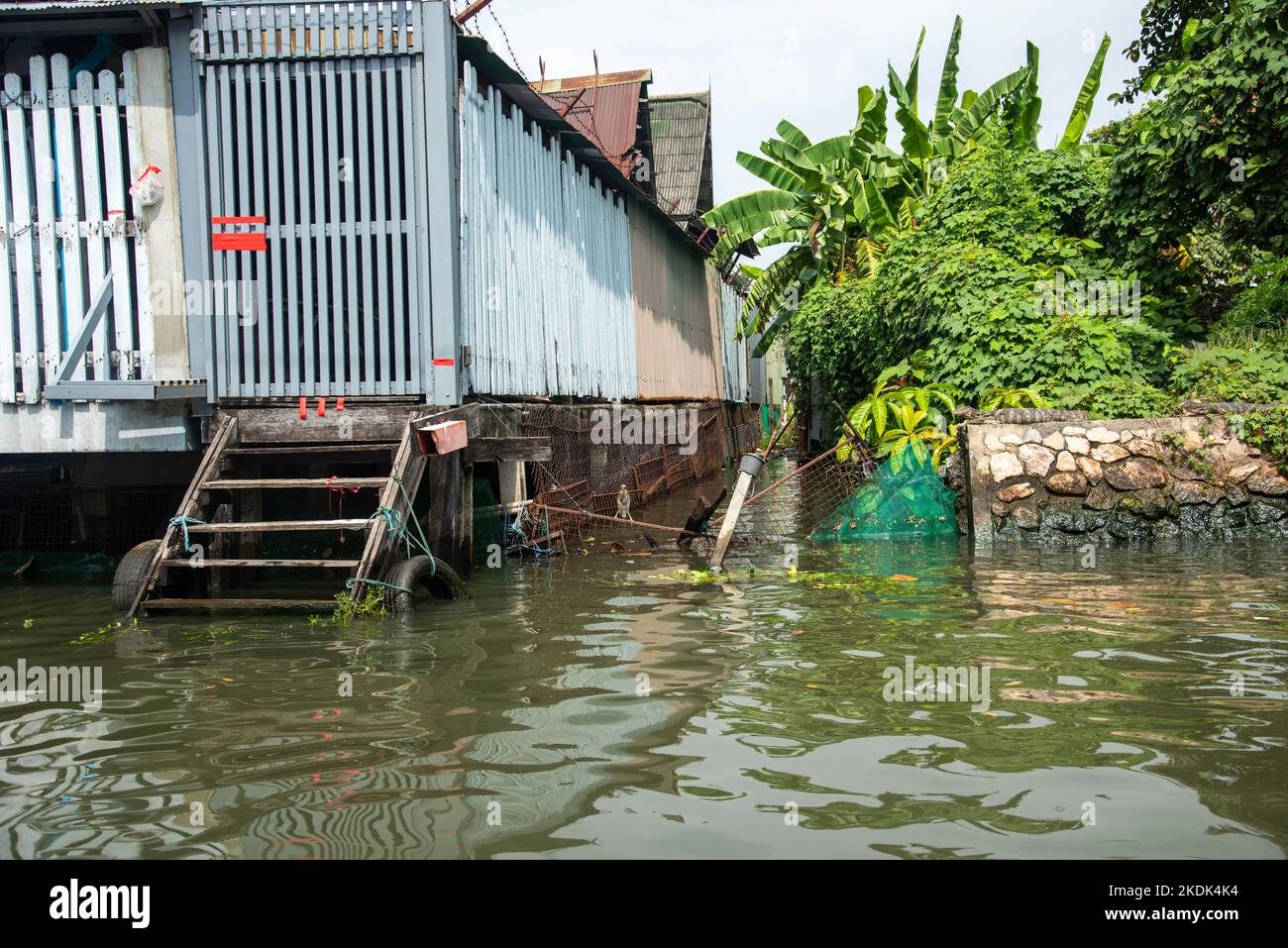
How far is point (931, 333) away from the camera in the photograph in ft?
48.4

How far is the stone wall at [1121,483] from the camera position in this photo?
11.6 metres

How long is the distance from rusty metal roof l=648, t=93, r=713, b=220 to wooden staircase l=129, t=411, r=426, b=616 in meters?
17.3

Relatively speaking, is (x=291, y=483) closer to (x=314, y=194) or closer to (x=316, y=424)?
(x=316, y=424)

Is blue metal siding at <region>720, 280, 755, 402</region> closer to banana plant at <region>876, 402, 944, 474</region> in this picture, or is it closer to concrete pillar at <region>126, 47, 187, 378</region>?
banana plant at <region>876, 402, 944, 474</region>

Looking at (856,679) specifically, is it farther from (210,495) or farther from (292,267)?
(292,267)

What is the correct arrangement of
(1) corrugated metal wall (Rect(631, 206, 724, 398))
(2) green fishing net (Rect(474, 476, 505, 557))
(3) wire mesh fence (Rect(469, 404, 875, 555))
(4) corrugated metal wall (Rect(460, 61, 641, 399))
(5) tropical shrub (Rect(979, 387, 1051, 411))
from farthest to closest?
(1) corrugated metal wall (Rect(631, 206, 724, 398))
(5) tropical shrub (Rect(979, 387, 1051, 411))
(3) wire mesh fence (Rect(469, 404, 875, 555))
(2) green fishing net (Rect(474, 476, 505, 557))
(4) corrugated metal wall (Rect(460, 61, 641, 399))

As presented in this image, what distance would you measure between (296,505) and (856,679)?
23.9 feet

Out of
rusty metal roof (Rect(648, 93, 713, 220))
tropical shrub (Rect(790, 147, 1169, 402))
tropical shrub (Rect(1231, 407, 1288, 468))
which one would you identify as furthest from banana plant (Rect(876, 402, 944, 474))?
rusty metal roof (Rect(648, 93, 713, 220))

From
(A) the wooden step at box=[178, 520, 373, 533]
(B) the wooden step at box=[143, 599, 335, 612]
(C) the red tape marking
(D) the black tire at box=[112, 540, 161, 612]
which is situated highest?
(C) the red tape marking

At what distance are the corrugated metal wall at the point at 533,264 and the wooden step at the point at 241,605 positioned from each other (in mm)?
2779

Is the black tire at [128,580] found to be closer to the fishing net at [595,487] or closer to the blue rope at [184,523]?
Answer: the blue rope at [184,523]

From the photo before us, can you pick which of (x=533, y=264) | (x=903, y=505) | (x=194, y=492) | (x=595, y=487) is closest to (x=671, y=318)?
(x=595, y=487)

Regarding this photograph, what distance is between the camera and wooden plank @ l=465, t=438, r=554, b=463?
9.61 metres

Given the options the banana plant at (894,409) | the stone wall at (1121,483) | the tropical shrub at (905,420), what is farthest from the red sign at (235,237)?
the stone wall at (1121,483)
